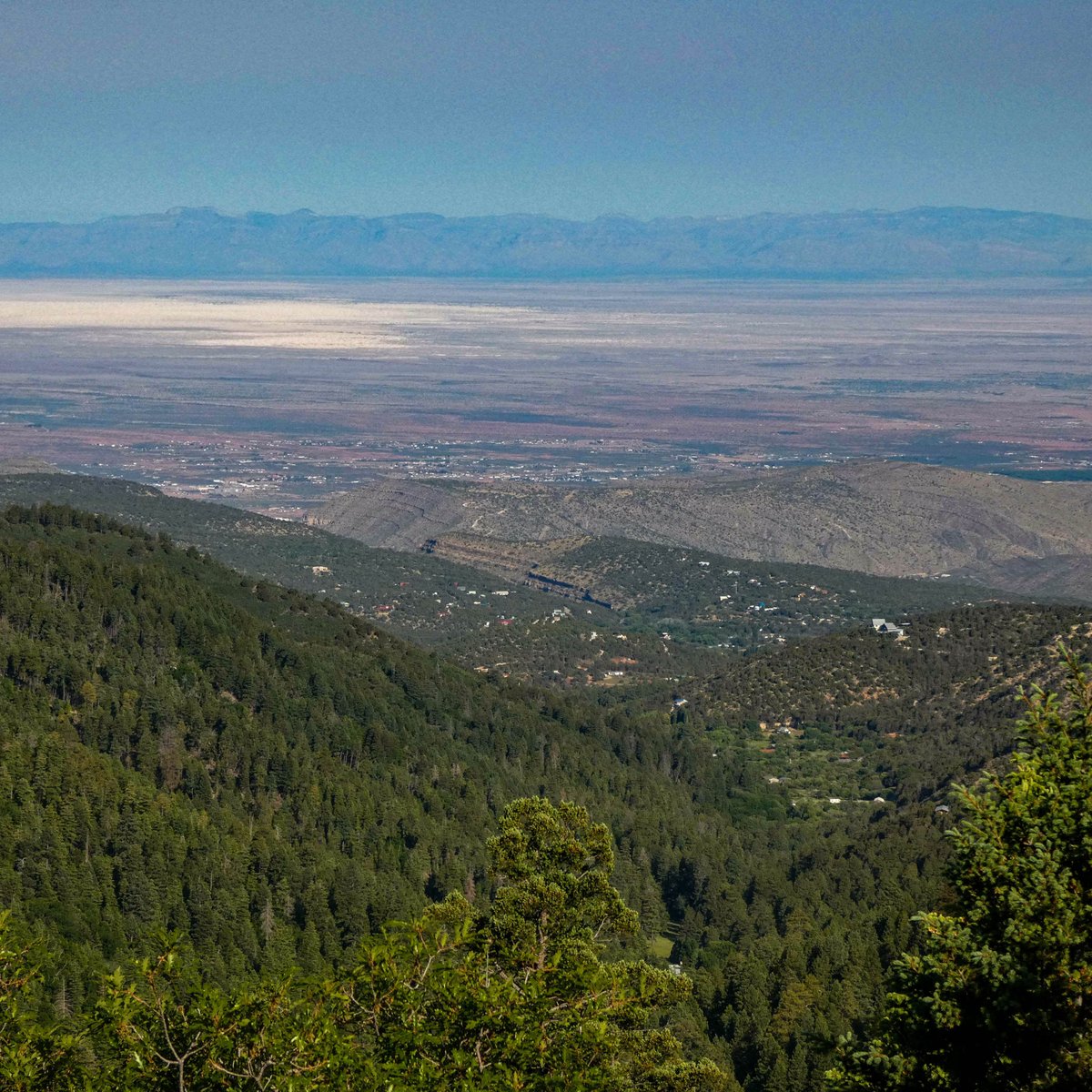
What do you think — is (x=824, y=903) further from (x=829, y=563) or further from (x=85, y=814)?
(x=829, y=563)

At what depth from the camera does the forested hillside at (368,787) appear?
184ft

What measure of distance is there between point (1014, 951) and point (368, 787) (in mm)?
62435

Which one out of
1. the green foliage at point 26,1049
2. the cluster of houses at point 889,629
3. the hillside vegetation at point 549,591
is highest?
the green foliage at point 26,1049

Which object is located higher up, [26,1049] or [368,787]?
[26,1049]

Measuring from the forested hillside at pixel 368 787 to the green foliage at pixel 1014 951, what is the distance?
25958 mm

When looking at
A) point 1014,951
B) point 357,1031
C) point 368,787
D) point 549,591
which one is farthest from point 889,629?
point 1014,951

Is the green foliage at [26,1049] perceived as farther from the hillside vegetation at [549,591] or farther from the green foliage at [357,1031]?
the hillside vegetation at [549,591]

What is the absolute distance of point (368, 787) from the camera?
79125mm

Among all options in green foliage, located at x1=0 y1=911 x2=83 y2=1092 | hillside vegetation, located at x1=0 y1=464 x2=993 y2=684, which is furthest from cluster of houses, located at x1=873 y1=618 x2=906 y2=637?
green foliage, located at x1=0 y1=911 x2=83 y2=1092

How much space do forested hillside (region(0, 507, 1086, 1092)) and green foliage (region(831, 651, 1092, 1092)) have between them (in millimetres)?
25958

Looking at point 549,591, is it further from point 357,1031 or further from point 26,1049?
point 26,1049

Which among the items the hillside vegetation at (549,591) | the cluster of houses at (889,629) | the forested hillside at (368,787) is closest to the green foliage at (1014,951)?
the forested hillside at (368,787)

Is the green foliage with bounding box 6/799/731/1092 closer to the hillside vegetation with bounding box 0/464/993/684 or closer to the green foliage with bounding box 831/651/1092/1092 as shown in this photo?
the green foliage with bounding box 831/651/1092/1092

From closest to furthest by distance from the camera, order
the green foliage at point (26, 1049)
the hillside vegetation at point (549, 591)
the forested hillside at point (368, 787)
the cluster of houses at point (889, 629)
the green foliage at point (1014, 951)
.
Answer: the green foliage at point (1014, 951) → the green foliage at point (26, 1049) → the forested hillside at point (368, 787) → the cluster of houses at point (889, 629) → the hillside vegetation at point (549, 591)
